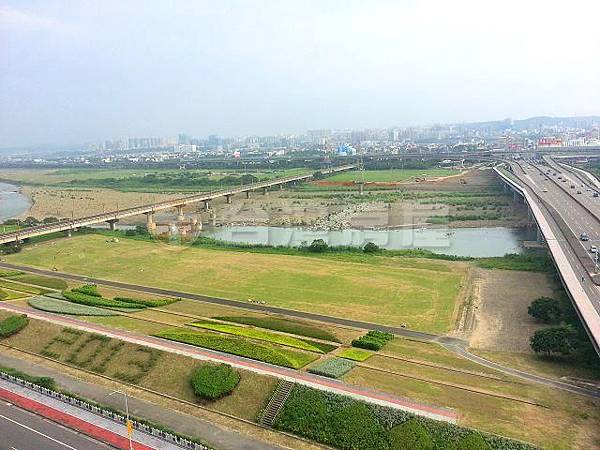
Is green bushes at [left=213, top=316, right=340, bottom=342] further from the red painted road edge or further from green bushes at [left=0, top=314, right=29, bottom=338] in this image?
the red painted road edge

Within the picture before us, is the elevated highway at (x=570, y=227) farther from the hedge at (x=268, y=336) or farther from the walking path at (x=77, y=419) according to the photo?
the walking path at (x=77, y=419)

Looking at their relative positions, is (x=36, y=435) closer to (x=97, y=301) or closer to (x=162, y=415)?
(x=162, y=415)

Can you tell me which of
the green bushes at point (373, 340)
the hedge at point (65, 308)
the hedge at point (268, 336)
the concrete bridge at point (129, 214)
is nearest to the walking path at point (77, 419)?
the hedge at point (65, 308)

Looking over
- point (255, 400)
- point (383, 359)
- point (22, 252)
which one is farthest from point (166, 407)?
point (22, 252)

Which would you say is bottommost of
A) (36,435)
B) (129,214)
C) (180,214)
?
(36,435)

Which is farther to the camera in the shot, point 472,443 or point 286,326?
point 286,326

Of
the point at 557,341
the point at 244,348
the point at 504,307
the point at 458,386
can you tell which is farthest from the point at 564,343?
the point at 244,348
